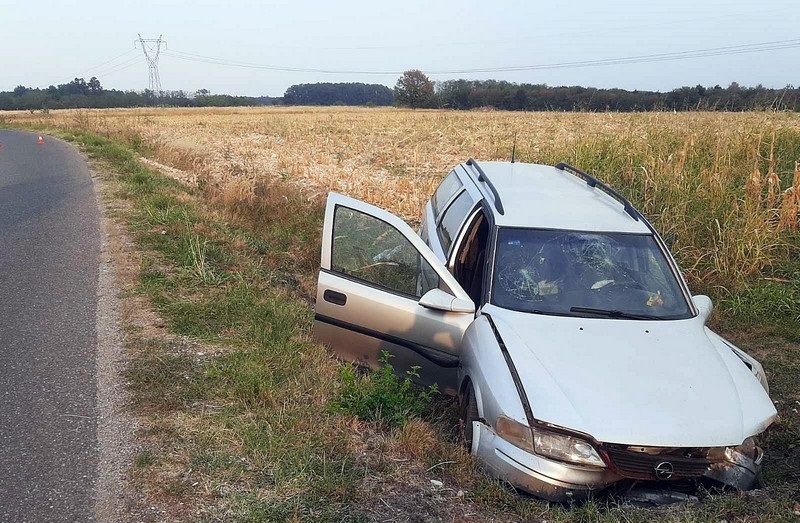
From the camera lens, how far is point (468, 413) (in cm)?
405

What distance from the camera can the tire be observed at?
3.93m

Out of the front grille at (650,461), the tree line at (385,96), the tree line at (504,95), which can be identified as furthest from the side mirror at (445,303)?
the tree line at (385,96)

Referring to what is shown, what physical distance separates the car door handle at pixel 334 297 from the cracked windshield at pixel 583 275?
3.63 ft

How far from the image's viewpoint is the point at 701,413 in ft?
11.2

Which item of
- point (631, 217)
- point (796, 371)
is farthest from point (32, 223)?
point (796, 371)

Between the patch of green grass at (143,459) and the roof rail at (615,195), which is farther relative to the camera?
the roof rail at (615,195)

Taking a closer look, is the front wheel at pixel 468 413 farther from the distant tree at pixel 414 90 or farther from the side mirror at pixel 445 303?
the distant tree at pixel 414 90

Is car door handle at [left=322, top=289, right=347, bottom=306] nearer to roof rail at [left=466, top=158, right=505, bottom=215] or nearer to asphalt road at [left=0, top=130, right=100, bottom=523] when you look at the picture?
roof rail at [left=466, top=158, right=505, bottom=215]

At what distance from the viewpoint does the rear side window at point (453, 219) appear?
5.48 metres

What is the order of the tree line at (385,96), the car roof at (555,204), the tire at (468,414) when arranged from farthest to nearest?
1. the tree line at (385,96)
2. the car roof at (555,204)
3. the tire at (468,414)

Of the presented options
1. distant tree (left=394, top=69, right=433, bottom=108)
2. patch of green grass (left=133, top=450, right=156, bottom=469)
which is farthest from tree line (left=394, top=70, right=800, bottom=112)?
patch of green grass (left=133, top=450, right=156, bottom=469)

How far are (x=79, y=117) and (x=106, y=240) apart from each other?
1128 inches

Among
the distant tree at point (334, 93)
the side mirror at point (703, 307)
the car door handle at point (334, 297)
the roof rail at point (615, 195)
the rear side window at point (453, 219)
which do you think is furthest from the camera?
the distant tree at point (334, 93)

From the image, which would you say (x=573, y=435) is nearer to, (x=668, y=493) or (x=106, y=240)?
(x=668, y=493)
